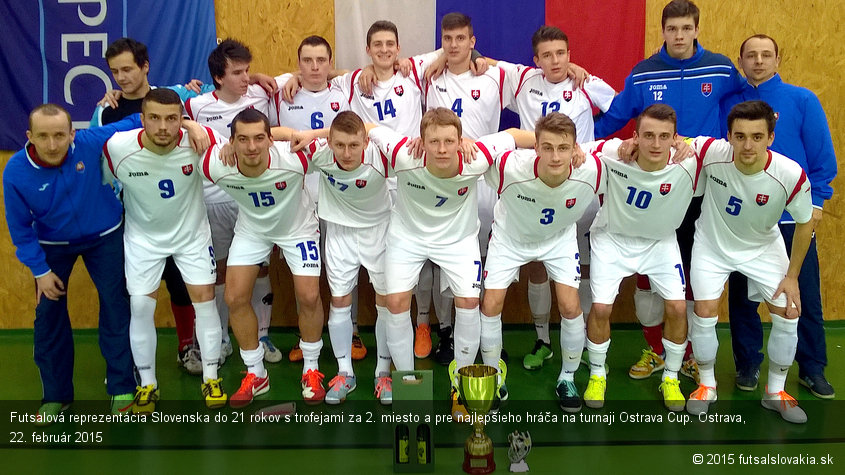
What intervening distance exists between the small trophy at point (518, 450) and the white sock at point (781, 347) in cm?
174

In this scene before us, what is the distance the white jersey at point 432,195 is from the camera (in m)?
4.24

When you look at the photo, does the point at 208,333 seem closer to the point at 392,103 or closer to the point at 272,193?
the point at 272,193

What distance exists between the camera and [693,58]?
472 centimetres

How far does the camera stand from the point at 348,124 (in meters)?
4.12

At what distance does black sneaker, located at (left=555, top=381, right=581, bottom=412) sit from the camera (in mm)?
4328

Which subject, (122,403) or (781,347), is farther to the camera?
(122,403)

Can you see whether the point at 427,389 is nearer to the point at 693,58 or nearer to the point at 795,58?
the point at 693,58

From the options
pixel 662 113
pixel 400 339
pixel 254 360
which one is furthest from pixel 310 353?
pixel 662 113

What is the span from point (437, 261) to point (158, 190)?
171cm

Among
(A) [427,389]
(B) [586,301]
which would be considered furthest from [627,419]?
(A) [427,389]

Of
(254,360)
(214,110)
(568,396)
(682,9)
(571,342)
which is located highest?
(682,9)

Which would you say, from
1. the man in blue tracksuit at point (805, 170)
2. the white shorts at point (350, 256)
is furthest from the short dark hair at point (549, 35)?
the white shorts at point (350, 256)

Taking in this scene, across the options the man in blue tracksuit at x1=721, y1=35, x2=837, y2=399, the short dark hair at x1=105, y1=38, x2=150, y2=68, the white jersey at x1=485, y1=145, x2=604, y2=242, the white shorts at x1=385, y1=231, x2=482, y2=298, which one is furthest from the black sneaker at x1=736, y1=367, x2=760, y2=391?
the short dark hair at x1=105, y1=38, x2=150, y2=68

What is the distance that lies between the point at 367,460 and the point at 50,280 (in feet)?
6.80
